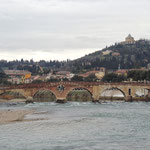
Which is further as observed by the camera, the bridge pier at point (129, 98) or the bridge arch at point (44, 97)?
the bridge arch at point (44, 97)

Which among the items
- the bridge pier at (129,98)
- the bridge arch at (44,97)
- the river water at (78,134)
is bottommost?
the bridge arch at (44,97)

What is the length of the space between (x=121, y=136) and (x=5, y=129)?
1474cm

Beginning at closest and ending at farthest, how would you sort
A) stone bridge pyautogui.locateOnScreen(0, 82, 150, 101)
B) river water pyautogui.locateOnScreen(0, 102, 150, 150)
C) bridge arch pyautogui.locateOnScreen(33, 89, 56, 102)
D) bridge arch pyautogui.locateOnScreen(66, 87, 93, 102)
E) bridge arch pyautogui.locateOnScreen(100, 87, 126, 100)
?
river water pyautogui.locateOnScreen(0, 102, 150, 150), stone bridge pyautogui.locateOnScreen(0, 82, 150, 101), bridge arch pyautogui.locateOnScreen(100, 87, 126, 100), bridge arch pyautogui.locateOnScreen(33, 89, 56, 102), bridge arch pyautogui.locateOnScreen(66, 87, 93, 102)

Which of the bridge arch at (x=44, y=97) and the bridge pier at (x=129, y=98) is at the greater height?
the bridge pier at (x=129, y=98)

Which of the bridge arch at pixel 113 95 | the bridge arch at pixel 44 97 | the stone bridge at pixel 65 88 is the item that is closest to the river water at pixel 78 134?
the stone bridge at pixel 65 88

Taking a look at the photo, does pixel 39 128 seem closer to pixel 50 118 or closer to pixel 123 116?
pixel 50 118

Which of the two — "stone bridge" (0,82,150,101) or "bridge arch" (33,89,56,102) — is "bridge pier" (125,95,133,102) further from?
"bridge arch" (33,89,56,102)

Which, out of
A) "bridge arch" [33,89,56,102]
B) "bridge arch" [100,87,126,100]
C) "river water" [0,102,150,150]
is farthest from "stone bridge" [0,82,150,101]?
"river water" [0,102,150,150]

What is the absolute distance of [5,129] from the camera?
53188 millimetres

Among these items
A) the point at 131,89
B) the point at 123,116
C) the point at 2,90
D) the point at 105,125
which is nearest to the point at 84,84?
the point at 131,89

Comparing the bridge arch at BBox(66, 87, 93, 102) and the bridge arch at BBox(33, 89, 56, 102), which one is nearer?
the bridge arch at BBox(33, 89, 56, 102)

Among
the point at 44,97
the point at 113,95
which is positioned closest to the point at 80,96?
the point at 113,95

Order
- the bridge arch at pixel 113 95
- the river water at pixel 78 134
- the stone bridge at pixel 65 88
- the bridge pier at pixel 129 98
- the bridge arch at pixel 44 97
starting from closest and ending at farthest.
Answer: the river water at pixel 78 134 → the stone bridge at pixel 65 88 → the bridge pier at pixel 129 98 → the bridge arch at pixel 113 95 → the bridge arch at pixel 44 97

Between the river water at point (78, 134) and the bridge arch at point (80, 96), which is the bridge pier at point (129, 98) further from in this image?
the river water at point (78, 134)
